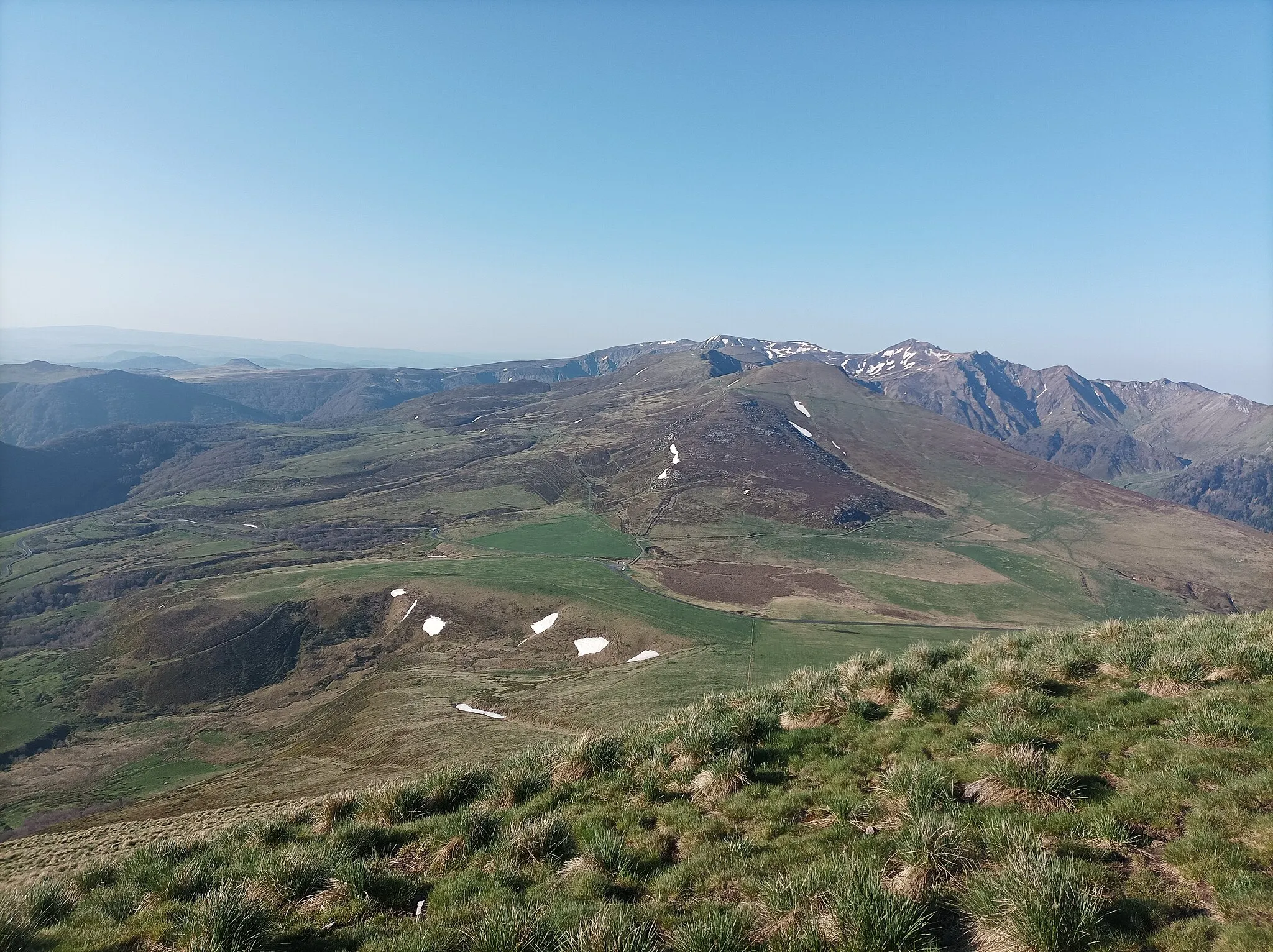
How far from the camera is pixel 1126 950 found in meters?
5.16

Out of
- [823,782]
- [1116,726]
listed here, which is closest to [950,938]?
[823,782]

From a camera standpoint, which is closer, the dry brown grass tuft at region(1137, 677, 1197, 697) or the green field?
the dry brown grass tuft at region(1137, 677, 1197, 697)

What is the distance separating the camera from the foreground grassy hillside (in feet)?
18.5

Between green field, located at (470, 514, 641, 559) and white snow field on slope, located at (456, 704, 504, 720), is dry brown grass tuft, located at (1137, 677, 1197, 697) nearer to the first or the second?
white snow field on slope, located at (456, 704, 504, 720)

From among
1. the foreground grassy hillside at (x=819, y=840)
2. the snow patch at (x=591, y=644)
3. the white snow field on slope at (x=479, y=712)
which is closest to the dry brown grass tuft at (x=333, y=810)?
the foreground grassy hillside at (x=819, y=840)

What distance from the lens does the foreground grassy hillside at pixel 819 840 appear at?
5637 millimetres

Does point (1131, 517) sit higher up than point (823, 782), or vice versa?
point (823, 782)

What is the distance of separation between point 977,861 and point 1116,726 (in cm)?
512

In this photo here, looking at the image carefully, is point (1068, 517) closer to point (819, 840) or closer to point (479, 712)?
point (479, 712)

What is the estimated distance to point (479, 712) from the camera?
49406 millimetres

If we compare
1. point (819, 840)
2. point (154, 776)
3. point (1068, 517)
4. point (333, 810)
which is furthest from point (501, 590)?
point (1068, 517)

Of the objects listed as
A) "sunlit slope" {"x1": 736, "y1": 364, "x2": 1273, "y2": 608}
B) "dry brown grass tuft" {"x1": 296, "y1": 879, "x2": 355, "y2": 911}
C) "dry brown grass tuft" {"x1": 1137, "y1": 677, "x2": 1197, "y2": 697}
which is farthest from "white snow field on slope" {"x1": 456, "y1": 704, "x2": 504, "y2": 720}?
"sunlit slope" {"x1": 736, "y1": 364, "x2": 1273, "y2": 608}

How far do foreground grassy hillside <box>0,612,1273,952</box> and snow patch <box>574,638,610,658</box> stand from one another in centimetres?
5889

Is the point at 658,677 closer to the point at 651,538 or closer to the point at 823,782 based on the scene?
the point at 823,782
